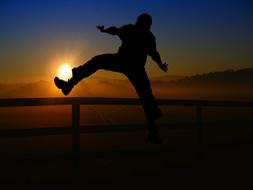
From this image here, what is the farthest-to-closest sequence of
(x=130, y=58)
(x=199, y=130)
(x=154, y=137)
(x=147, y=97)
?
(x=199, y=130) → (x=154, y=137) → (x=147, y=97) → (x=130, y=58)

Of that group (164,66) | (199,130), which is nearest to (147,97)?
(164,66)

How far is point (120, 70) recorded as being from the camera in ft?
20.1

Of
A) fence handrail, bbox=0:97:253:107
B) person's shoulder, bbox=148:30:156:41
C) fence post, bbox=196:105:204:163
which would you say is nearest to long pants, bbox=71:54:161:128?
person's shoulder, bbox=148:30:156:41

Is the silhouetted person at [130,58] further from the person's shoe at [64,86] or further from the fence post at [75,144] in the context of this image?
the fence post at [75,144]

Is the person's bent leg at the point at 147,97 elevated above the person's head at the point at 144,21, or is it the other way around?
the person's head at the point at 144,21

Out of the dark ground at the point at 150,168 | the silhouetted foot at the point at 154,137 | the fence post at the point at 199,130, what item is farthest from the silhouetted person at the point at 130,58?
the fence post at the point at 199,130

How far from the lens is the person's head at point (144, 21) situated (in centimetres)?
614

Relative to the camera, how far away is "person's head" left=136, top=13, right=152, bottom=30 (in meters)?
6.14

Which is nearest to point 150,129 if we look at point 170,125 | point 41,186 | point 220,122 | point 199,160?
point 41,186

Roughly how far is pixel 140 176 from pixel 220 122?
2.98 meters

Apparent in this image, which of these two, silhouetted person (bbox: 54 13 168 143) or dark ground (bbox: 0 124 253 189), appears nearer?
silhouetted person (bbox: 54 13 168 143)

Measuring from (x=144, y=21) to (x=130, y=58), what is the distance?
1.71 feet

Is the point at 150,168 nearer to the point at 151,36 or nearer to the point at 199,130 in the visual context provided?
the point at 199,130

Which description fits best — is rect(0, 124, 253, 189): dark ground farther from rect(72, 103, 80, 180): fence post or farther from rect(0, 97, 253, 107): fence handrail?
rect(0, 97, 253, 107): fence handrail
